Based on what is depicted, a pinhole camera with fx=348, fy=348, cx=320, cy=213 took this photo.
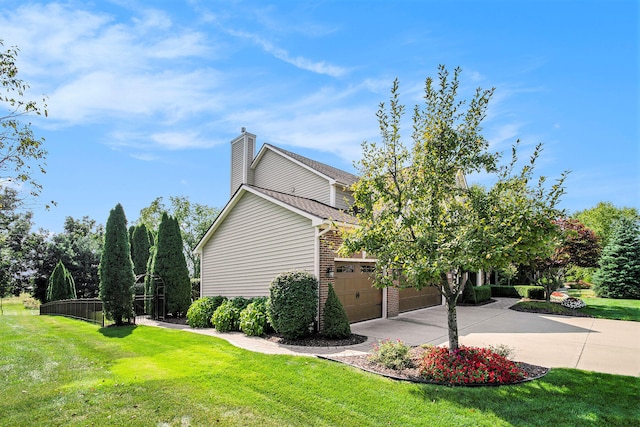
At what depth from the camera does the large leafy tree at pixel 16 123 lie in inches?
265

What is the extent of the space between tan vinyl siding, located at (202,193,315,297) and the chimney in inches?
213

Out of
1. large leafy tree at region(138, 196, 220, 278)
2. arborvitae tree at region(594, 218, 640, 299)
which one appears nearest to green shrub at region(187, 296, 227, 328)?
large leafy tree at region(138, 196, 220, 278)

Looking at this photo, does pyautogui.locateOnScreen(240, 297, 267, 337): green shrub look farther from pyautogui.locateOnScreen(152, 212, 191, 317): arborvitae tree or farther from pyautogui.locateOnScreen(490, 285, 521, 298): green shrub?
pyautogui.locateOnScreen(490, 285, 521, 298): green shrub

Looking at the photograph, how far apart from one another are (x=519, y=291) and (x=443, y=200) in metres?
20.3

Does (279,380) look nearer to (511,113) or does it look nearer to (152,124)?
(511,113)

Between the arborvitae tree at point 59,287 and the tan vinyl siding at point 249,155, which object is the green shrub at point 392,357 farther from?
the arborvitae tree at point 59,287

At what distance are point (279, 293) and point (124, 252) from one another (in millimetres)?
7689

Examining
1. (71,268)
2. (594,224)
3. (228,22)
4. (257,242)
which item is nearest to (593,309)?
(257,242)

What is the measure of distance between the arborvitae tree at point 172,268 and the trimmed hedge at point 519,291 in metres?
19.8

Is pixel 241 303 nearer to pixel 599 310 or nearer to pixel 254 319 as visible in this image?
pixel 254 319

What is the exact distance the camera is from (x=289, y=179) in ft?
58.4

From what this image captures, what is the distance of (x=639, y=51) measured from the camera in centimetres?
564

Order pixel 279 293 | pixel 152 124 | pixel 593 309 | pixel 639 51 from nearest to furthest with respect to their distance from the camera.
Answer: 1. pixel 639 51
2. pixel 279 293
3. pixel 152 124
4. pixel 593 309

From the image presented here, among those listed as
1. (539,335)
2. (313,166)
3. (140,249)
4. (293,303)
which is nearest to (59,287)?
(140,249)
